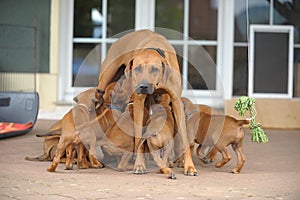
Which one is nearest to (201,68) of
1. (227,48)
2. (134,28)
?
(227,48)

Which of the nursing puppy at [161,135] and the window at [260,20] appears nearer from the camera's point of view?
the nursing puppy at [161,135]

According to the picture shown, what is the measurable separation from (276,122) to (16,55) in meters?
3.38

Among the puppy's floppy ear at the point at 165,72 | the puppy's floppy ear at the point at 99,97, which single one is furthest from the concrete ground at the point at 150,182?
the puppy's floppy ear at the point at 165,72

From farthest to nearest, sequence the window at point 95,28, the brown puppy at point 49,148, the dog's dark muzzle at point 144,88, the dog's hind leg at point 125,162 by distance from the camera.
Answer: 1. the window at point 95,28
2. the brown puppy at point 49,148
3. the dog's hind leg at point 125,162
4. the dog's dark muzzle at point 144,88

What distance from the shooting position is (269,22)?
8516 millimetres

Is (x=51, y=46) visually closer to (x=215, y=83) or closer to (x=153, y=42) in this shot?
(x=215, y=83)

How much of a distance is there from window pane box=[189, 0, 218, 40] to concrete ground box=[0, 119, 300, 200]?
337cm

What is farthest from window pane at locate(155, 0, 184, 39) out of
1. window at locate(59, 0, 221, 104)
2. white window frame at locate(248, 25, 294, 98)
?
white window frame at locate(248, 25, 294, 98)

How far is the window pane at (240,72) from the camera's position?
28.3 ft

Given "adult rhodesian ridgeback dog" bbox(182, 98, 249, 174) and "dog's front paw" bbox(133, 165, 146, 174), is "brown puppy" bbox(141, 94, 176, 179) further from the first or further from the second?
"adult rhodesian ridgeback dog" bbox(182, 98, 249, 174)

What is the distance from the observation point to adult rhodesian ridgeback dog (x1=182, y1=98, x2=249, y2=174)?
493 centimetres

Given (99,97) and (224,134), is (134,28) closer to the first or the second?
(99,97)

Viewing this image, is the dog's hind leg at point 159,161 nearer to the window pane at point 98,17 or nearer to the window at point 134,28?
the window at point 134,28

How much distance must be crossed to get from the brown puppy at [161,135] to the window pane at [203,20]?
3980 mm
